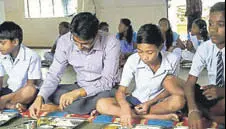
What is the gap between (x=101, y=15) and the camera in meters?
7.47

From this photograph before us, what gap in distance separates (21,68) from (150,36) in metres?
0.86

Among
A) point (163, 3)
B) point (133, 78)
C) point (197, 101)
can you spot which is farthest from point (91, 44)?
point (163, 3)

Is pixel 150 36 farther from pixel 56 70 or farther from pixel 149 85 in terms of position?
pixel 56 70

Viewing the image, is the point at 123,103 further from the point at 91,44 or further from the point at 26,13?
the point at 26,13

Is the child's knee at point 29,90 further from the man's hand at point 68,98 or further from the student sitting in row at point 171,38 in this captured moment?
the student sitting in row at point 171,38

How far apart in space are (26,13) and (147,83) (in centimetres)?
729

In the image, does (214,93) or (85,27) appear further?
(85,27)

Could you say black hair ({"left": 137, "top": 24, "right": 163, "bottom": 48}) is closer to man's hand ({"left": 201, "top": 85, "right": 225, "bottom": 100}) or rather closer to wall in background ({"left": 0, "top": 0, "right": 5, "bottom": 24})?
man's hand ({"left": 201, "top": 85, "right": 225, "bottom": 100})

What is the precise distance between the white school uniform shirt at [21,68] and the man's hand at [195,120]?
40.5 inches

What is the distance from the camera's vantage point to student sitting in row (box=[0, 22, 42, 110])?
206cm

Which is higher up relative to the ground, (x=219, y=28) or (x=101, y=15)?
(x=101, y=15)

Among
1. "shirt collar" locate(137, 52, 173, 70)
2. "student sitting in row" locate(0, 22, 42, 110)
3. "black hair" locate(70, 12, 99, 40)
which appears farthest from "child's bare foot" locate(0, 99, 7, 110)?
"shirt collar" locate(137, 52, 173, 70)

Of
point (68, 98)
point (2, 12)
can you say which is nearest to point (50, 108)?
point (68, 98)

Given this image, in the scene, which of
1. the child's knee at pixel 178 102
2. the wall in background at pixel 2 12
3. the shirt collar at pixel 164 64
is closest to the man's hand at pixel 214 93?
the child's knee at pixel 178 102
